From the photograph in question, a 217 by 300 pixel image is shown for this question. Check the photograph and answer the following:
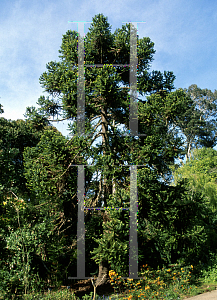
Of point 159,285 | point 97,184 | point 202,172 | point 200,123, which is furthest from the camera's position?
point 200,123

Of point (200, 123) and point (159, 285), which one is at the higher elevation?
point (200, 123)

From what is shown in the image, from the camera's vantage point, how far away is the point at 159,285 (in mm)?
8695

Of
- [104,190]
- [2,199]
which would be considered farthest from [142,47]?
[2,199]

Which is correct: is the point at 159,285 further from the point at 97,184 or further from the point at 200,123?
the point at 200,123

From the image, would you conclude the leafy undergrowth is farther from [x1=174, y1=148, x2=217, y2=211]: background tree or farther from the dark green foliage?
[x1=174, y1=148, x2=217, y2=211]: background tree

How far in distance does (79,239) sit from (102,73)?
6451mm

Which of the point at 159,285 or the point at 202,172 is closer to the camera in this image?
the point at 159,285

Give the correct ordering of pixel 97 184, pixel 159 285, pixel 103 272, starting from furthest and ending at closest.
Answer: pixel 97 184 → pixel 103 272 → pixel 159 285

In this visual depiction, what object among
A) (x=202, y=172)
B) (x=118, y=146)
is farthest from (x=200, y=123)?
(x=118, y=146)

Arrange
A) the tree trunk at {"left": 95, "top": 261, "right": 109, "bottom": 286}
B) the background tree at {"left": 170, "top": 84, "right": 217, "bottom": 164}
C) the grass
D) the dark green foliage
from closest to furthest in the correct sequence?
1. the dark green foliage
2. the grass
3. the tree trunk at {"left": 95, "top": 261, "right": 109, "bottom": 286}
4. the background tree at {"left": 170, "top": 84, "right": 217, "bottom": 164}

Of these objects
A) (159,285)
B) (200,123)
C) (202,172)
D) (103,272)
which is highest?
(200,123)

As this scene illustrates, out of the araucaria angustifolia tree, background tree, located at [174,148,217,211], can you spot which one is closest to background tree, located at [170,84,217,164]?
background tree, located at [174,148,217,211]

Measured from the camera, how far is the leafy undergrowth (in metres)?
7.70

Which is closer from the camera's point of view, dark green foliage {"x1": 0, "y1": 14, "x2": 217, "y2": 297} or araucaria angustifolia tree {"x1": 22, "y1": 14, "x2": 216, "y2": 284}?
dark green foliage {"x1": 0, "y1": 14, "x2": 217, "y2": 297}
